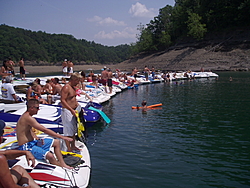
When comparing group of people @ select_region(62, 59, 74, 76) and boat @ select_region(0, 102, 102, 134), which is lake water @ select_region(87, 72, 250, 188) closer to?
boat @ select_region(0, 102, 102, 134)

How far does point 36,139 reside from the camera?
20.1 feet

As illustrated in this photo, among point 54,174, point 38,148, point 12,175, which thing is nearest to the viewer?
point 12,175

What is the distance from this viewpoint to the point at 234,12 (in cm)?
6519

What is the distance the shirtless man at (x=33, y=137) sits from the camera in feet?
18.2

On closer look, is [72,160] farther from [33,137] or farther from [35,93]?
[35,93]

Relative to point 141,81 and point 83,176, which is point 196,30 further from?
point 83,176

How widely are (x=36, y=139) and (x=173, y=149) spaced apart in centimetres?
471

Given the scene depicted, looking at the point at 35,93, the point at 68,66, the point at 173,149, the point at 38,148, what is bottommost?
the point at 173,149

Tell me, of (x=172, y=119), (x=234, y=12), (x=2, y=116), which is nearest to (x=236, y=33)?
(x=234, y=12)

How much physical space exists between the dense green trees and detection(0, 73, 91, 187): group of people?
64.5 metres

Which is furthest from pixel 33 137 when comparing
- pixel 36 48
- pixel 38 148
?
pixel 36 48

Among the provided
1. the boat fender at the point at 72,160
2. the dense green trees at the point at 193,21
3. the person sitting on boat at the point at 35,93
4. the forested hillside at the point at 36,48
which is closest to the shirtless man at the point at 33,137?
the boat fender at the point at 72,160

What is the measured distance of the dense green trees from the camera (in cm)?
6488

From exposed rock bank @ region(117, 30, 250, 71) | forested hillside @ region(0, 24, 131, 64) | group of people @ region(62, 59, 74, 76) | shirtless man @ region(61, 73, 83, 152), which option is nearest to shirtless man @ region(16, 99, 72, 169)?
shirtless man @ region(61, 73, 83, 152)
